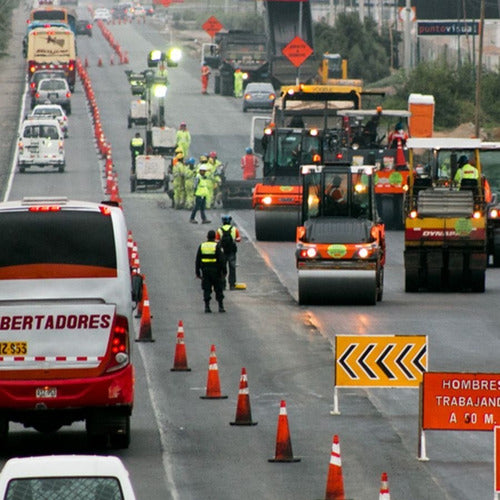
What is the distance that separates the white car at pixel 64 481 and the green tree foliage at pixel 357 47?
85.5 meters

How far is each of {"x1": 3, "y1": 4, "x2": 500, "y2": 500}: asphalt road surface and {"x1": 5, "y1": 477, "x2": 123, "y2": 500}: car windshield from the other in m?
5.38

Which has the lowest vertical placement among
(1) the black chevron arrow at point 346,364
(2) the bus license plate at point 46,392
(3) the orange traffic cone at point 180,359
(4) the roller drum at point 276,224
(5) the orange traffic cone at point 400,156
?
(4) the roller drum at point 276,224

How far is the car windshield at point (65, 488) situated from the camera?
1008 centimetres

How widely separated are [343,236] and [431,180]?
297 centimetres

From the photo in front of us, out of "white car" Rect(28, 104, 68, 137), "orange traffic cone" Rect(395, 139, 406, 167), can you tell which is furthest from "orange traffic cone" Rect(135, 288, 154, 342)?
"white car" Rect(28, 104, 68, 137)

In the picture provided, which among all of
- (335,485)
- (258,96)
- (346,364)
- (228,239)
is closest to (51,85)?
(258,96)

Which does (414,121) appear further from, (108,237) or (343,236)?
(108,237)

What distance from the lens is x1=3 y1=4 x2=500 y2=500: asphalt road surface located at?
16.6 m

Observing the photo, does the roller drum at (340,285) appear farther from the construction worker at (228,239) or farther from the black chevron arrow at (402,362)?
the black chevron arrow at (402,362)

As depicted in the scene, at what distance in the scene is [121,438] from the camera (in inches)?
690

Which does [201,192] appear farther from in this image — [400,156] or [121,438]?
[121,438]

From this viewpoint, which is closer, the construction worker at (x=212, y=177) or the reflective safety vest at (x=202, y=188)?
the reflective safety vest at (x=202, y=188)

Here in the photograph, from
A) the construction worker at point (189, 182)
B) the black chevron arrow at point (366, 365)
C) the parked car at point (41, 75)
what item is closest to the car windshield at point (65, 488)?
the black chevron arrow at point (366, 365)

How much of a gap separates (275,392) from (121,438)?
468 centimetres
